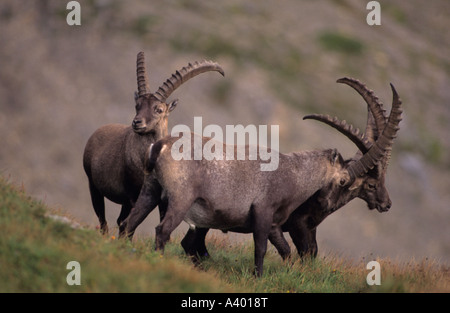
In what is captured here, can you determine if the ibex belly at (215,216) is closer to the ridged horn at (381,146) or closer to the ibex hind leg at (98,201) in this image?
the ridged horn at (381,146)

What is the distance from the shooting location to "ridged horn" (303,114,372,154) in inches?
496

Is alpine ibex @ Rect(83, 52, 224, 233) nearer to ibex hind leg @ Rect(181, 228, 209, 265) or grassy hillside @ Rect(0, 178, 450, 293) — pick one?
ibex hind leg @ Rect(181, 228, 209, 265)

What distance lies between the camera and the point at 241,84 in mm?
70188

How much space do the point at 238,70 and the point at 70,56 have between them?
16742 mm

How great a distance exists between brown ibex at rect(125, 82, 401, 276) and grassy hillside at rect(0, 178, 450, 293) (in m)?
0.70

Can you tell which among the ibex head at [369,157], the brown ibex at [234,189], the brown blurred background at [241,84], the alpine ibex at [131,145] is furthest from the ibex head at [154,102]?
the brown blurred background at [241,84]

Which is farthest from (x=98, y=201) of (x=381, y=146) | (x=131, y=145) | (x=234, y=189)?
(x=381, y=146)

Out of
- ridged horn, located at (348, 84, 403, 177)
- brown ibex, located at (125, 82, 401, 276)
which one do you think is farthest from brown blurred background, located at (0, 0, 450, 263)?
brown ibex, located at (125, 82, 401, 276)

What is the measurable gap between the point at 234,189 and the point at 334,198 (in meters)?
2.48

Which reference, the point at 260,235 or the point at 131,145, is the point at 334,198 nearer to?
the point at 260,235

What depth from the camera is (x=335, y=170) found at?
42.4ft

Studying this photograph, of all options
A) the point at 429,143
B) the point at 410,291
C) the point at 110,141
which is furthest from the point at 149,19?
the point at 410,291

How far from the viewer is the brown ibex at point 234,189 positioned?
1096 centimetres

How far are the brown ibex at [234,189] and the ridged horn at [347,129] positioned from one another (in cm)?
33
